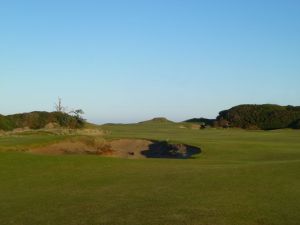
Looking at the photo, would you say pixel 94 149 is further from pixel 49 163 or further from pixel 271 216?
pixel 271 216

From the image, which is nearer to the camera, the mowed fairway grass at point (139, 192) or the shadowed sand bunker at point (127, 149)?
the mowed fairway grass at point (139, 192)

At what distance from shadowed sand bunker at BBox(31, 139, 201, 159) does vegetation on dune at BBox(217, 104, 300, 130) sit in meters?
43.0

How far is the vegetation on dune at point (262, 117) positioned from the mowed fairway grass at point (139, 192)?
2363 inches

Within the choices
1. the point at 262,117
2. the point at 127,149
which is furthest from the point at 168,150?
the point at 262,117

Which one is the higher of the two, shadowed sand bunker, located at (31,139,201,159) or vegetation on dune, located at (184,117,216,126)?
vegetation on dune, located at (184,117,216,126)

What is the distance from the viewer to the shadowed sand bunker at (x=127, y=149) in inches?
1375

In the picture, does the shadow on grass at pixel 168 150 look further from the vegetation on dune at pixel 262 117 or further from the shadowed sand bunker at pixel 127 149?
the vegetation on dune at pixel 262 117

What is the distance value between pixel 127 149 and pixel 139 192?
81.3 ft

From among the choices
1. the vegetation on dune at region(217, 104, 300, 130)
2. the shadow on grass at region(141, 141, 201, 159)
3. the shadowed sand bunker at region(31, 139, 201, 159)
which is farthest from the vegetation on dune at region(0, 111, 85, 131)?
the vegetation on dune at region(217, 104, 300, 130)

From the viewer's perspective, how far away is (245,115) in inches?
3371

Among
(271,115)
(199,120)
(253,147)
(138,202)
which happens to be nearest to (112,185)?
(138,202)

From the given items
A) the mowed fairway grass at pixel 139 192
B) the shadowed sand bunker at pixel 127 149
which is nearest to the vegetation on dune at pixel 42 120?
the shadowed sand bunker at pixel 127 149

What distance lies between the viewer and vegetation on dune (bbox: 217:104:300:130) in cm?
8100

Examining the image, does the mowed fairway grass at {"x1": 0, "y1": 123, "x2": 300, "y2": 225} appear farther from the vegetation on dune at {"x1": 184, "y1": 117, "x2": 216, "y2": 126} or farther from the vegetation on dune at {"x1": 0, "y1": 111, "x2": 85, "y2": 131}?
the vegetation on dune at {"x1": 184, "y1": 117, "x2": 216, "y2": 126}
